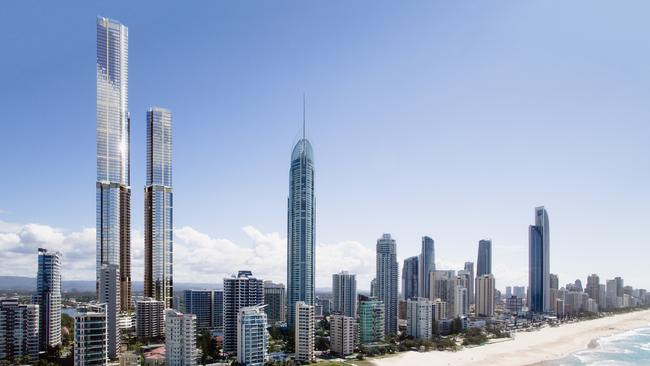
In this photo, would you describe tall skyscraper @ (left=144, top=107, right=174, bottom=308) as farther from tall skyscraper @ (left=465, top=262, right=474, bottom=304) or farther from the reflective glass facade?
tall skyscraper @ (left=465, top=262, right=474, bottom=304)

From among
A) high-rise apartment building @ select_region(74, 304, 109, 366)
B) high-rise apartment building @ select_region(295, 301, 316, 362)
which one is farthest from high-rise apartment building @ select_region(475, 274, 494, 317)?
high-rise apartment building @ select_region(74, 304, 109, 366)

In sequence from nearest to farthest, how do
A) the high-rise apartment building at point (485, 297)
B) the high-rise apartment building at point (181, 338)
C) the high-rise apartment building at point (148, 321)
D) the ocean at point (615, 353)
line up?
1. the high-rise apartment building at point (181, 338)
2. the ocean at point (615, 353)
3. the high-rise apartment building at point (148, 321)
4. the high-rise apartment building at point (485, 297)

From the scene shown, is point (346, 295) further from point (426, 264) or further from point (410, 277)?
point (426, 264)

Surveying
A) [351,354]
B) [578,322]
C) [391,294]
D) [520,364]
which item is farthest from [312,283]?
[578,322]

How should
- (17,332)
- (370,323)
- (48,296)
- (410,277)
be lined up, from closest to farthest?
(17,332), (48,296), (370,323), (410,277)

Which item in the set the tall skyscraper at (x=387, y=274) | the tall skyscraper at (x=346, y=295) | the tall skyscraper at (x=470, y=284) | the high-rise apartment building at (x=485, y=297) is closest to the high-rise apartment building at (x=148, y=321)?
the tall skyscraper at (x=346, y=295)

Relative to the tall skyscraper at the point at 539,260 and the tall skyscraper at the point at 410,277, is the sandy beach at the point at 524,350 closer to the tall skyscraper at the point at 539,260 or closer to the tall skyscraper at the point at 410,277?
the tall skyscraper at the point at 410,277

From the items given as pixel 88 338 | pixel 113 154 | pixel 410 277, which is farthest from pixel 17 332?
pixel 410 277
